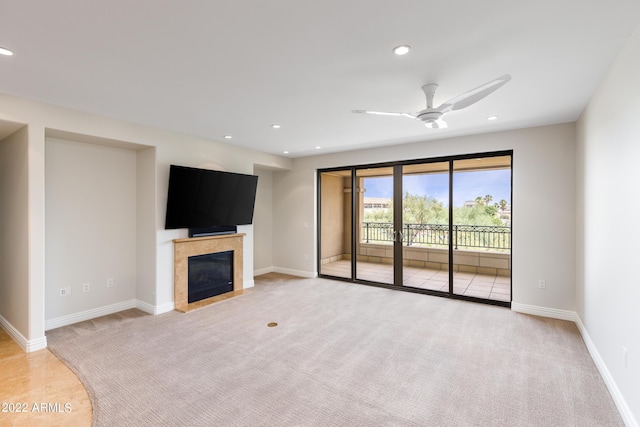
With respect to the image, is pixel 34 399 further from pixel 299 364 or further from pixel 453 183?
pixel 453 183

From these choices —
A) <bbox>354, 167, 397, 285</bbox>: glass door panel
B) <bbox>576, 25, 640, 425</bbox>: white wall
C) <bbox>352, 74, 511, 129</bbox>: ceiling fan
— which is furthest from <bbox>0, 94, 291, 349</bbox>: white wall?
<bbox>576, 25, 640, 425</bbox>: white wall

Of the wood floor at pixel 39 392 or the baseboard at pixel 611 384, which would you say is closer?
the baseboard at pixel 611 384

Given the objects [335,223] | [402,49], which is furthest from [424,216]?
[402,49]

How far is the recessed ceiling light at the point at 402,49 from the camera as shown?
2.15 metres

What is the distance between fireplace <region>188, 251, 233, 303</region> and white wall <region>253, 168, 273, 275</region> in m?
1.30

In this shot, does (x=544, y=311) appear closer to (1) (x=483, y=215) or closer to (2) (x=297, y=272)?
(1) (x=483, y=215)

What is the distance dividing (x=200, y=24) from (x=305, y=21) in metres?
0.66

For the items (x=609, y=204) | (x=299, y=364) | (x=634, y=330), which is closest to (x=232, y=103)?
(x=299, y=364)

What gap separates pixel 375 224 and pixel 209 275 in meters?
3.41

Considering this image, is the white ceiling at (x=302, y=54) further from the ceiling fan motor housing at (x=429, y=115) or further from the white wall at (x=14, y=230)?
the white wall at (x=14, y=230)

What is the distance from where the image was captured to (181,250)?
460cm

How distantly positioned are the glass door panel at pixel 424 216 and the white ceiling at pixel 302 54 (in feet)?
5.55

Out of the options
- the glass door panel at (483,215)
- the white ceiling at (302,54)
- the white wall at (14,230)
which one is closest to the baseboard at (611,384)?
the glass door panel at (483,215)

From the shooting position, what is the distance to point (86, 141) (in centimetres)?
397
